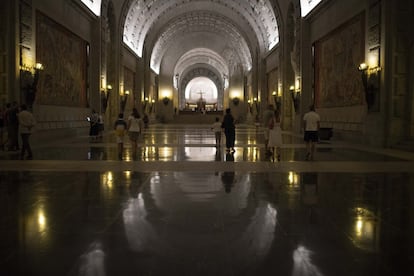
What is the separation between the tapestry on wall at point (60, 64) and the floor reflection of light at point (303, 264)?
645 inches

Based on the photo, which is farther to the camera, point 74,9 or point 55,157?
point 74,9

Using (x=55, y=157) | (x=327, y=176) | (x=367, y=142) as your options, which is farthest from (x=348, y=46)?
(x=55, y=157)

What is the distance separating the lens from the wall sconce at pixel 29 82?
1602 cm

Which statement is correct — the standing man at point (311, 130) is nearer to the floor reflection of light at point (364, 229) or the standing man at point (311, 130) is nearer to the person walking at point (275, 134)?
the person walking at point (275, 134)

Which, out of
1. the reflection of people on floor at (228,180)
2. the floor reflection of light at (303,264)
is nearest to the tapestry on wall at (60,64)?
the reflection of people on floor at (228,180)

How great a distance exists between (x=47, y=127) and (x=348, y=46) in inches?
564

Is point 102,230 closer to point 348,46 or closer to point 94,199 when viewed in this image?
point 94,199

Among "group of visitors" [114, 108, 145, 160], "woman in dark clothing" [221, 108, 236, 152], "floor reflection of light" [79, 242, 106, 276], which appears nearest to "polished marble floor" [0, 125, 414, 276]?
"floor reflection of light" [79, 242, 106, 276]

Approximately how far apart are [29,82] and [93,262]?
14226 millimetres

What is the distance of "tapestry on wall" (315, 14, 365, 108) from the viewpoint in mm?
19062

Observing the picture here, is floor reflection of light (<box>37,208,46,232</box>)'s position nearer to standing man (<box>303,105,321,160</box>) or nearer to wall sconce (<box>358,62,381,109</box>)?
standing man (<box>303,105,321,160</box>)

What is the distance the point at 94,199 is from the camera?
6.52m

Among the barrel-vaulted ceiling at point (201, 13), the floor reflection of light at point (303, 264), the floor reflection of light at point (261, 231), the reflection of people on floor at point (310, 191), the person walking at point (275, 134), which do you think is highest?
the barrel-vaulted ceiling at point (201, 13)

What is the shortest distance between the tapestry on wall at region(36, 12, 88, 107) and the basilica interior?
0.12 metres
